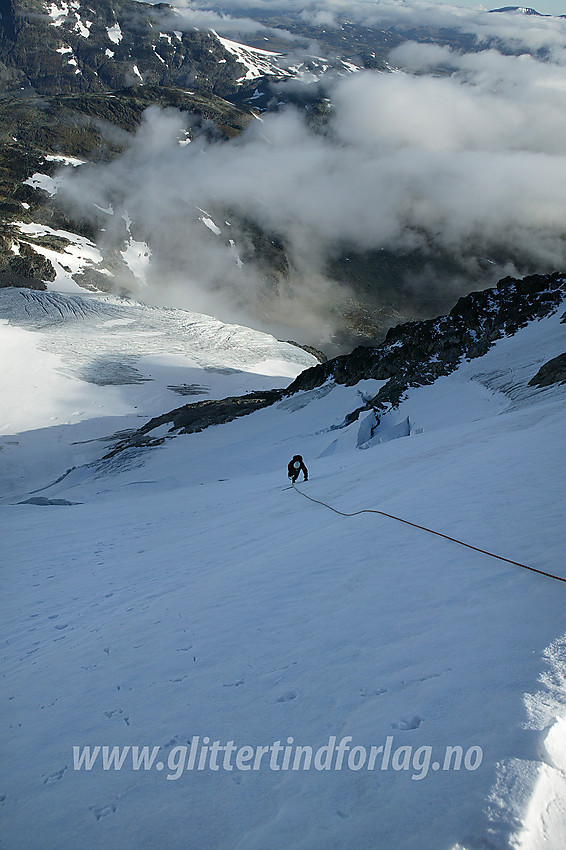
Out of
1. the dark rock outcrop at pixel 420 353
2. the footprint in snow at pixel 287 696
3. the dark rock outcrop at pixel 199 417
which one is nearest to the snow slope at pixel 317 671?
the footprint in snow at pixel 287 696

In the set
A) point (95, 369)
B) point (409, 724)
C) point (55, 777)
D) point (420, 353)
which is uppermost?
point (95, 369)

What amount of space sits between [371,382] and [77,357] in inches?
1416

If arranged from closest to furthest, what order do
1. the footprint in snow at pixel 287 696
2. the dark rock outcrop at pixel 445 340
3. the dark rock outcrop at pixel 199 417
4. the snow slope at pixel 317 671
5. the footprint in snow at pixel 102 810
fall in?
the snow slope at pixel 317 671 → the footprint in snow at pixel 102 810 → the footprint in snow at pixel 287 696 → the dark rock outcrop at pixel 445 340 → the dark rock outcrop at pixel 199 417

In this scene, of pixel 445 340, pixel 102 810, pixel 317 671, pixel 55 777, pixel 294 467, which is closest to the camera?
pixel 102 810

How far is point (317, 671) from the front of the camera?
4.29 meters

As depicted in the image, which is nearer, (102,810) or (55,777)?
(102,810)

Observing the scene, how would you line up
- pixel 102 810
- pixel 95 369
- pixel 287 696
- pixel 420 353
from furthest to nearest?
1. pixel 95 369
2. pixel 420 353
3. pixel 287 696
4. pixel 102 810

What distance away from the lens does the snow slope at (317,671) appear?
2928mm

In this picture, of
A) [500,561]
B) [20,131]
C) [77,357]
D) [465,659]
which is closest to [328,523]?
[500,561]

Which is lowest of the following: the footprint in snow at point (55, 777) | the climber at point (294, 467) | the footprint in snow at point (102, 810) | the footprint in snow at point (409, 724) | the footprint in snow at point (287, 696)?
the footprint in snow at point (55, 777)

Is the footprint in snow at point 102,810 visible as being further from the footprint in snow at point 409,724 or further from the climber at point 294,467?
the climber at point 294,467

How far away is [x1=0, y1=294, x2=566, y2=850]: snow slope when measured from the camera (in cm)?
293

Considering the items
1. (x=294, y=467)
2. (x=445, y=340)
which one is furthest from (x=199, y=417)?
(x=294, y=467)

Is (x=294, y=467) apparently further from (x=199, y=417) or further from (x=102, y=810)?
Answer: (x=199, y=417)
